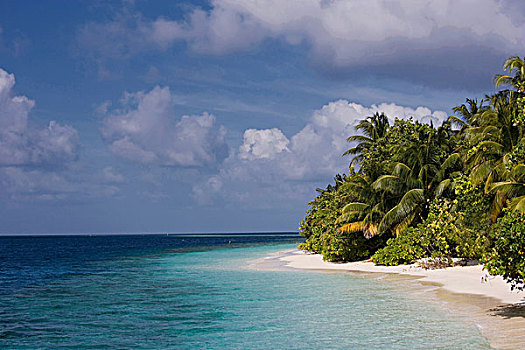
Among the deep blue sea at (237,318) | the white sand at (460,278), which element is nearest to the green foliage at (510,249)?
Answer: the white sand at (460,278)

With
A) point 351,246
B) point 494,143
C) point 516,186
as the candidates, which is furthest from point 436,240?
point 516,186

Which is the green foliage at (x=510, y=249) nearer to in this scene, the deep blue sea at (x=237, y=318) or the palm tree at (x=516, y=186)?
the deep blue sea at (x=237, y=318)

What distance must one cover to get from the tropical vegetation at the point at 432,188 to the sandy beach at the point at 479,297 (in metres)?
1.10

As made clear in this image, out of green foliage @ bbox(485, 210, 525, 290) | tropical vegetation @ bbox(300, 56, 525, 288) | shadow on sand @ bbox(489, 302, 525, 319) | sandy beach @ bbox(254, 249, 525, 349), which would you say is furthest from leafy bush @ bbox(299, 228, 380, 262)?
green foliage @ bbox(485, 210, 525, 290)

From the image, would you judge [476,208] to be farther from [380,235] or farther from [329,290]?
[380,235]

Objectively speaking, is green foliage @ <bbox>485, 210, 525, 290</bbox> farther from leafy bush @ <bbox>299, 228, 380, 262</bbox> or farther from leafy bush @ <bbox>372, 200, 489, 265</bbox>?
leafy bush @ <bbox>299, 228, 380, 262</bbox>

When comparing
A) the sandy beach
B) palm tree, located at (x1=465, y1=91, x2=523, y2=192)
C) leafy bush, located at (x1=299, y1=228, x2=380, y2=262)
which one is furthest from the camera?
leafy bush, located at (x1=299, y1=228, x2=380, y2=262)

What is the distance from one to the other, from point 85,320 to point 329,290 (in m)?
10.0

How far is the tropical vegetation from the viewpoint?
1941 centimetres

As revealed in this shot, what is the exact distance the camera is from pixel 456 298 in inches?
659

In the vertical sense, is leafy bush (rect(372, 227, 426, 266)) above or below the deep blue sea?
above

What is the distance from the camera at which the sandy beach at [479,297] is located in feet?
36.6

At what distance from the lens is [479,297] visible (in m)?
16.4

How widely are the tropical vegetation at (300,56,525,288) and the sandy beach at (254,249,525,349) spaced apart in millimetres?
1100
